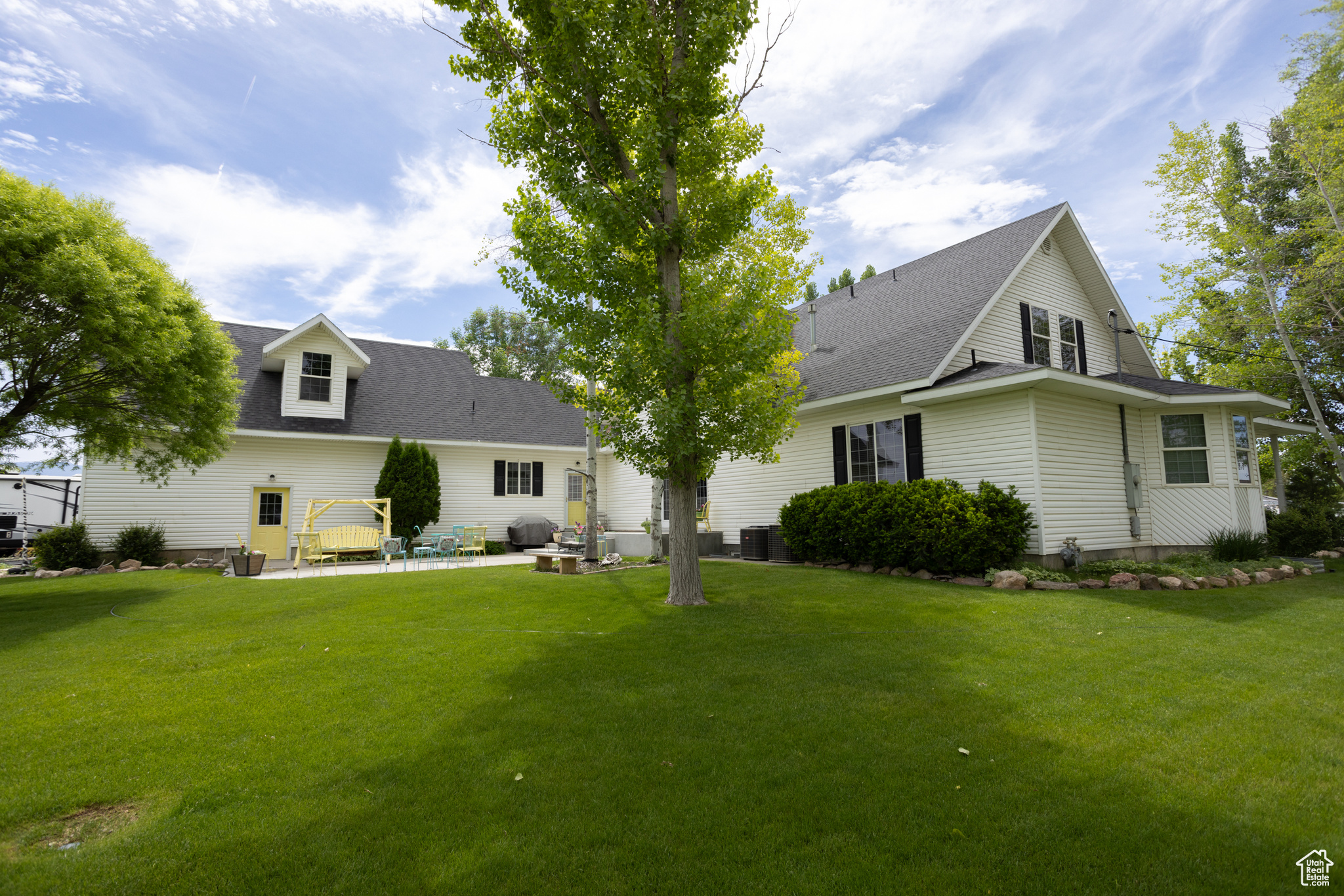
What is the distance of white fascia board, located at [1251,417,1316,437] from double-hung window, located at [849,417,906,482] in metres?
8.45

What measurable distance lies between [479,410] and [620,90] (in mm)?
14356

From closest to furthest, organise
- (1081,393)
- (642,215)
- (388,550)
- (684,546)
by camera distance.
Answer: (642,215) → (684,546) → (1081,393) → (388,550)

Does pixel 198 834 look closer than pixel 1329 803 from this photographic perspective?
Yes

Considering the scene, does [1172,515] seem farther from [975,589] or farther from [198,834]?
[198,834]

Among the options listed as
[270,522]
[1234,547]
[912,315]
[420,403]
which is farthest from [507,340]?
[1234,547]

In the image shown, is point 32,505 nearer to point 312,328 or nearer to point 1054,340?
point 312,328

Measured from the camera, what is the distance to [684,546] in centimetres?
881

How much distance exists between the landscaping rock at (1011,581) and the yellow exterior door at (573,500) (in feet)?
47.3

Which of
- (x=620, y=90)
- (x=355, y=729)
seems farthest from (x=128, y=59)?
(x=355, y=729)

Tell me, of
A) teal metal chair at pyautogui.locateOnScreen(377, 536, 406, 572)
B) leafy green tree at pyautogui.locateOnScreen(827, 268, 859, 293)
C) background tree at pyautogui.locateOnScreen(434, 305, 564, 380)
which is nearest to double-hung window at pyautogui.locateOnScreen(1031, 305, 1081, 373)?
teal metal chair at pyautogui.locateOnScreen(377, 536, 406, 572)

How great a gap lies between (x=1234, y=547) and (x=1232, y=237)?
9.37 metres

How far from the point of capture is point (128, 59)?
9812 millimetres

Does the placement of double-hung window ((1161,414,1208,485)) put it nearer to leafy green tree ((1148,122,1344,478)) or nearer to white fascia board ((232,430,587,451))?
leafy green tree ((1148,122,1344,478))

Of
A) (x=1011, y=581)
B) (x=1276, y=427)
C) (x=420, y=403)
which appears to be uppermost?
(x=420, y=403)
